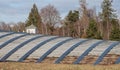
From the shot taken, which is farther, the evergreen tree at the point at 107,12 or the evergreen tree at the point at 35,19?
the evergreen tree at the point at 35,19

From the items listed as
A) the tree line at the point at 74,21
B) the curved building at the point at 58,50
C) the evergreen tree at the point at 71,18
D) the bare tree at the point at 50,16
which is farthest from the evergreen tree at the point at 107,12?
the curved building at the point at 58,50

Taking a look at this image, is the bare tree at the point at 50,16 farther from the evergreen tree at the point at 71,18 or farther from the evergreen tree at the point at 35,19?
the evergreen tree at the point at 71,18

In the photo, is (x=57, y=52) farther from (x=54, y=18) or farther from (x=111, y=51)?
(x=54, y=18)

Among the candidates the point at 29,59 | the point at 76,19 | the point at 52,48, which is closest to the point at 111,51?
the point at 52,48

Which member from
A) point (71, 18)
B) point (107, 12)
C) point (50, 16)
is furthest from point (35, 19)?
point (107, 12)

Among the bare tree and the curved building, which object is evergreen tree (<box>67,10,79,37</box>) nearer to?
the bare tree

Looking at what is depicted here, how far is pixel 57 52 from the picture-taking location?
22.1 meters

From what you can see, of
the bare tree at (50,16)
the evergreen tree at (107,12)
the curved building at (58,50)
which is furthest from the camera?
the bare tree at (50,16)

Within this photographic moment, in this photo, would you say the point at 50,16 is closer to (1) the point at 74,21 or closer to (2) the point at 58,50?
(1) the point at 74,21

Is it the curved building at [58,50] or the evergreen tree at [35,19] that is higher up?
the evergreen tree at [35,19]

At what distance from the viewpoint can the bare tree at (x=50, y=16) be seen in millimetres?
86125

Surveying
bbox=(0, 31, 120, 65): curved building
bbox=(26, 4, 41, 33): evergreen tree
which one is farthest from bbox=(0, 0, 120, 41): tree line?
bbox=(0, 31, 120, 65): curved building

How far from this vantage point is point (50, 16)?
3482 inches

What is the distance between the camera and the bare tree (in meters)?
86.1
